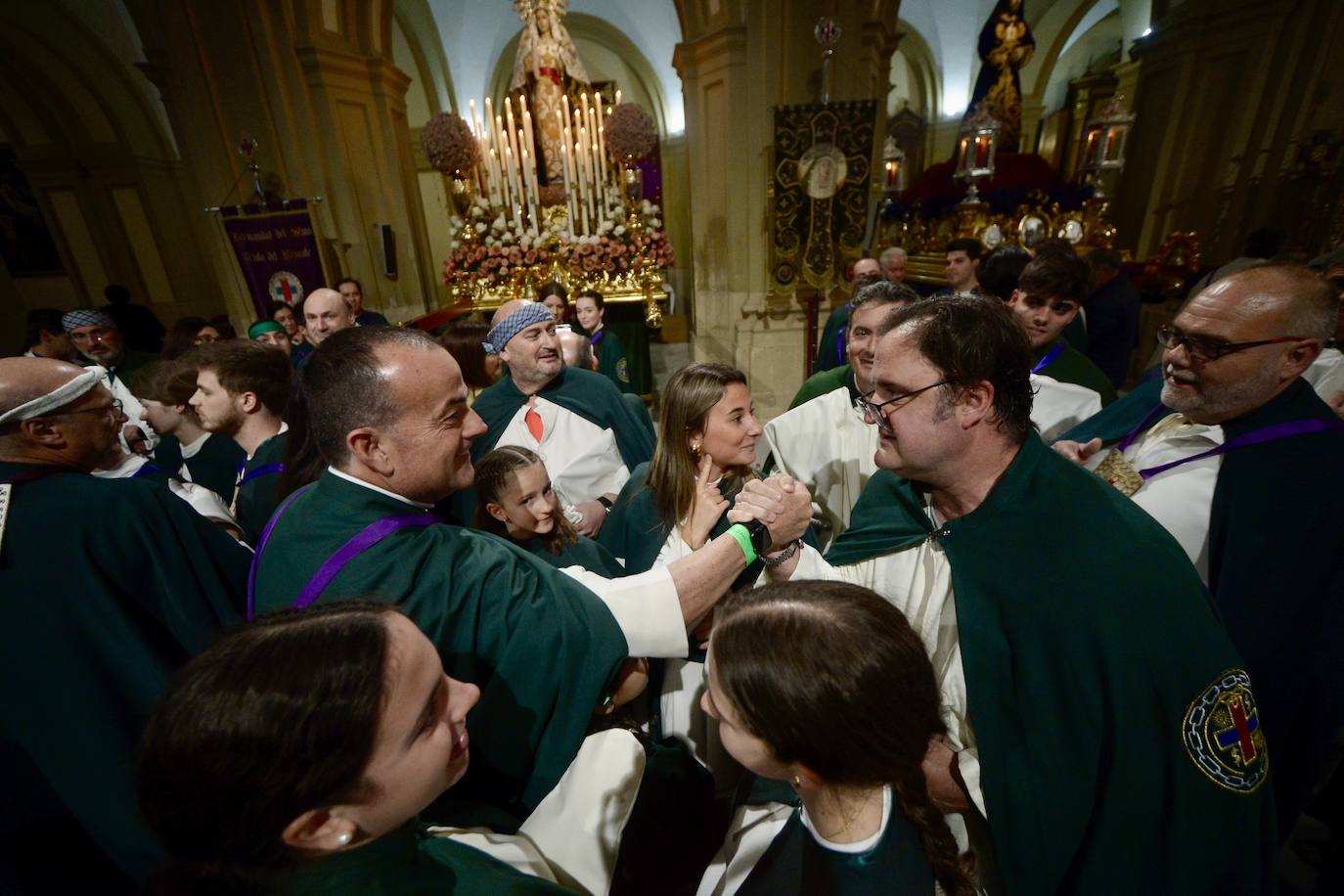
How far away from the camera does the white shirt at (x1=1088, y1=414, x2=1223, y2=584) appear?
186cm

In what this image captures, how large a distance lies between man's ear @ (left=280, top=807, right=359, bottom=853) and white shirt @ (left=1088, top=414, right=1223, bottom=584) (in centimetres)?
241

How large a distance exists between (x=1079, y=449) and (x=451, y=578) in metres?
2.60

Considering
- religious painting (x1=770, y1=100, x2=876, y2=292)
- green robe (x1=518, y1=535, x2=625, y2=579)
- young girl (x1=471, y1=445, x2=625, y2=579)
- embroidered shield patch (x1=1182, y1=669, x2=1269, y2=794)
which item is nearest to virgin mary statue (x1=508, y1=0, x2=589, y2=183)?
religious painting (x1=770, y1=100, x2=876, y2=292)

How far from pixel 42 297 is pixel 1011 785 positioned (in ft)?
52.9

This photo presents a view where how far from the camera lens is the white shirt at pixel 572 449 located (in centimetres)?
355

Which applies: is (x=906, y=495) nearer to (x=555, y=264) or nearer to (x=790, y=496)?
(x=790, y=496)

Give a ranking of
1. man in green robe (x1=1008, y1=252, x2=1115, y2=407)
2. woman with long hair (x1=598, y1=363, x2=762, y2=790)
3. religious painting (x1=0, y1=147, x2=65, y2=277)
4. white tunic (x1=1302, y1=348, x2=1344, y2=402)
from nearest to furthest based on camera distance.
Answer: woman with long hair (x1=598, y1=363, x2=762, y2=790)
white tunic (x1=1302, y1=348, x2=1344, y2=402)
man in green robe (x1=1008, y1=252, x2=1115, y2=407)
religious painting (x1=0, y1=147, x2=65, y2=277)

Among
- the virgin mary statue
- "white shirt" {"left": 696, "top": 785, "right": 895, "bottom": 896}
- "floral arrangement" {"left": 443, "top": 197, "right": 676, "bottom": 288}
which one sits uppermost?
the virgin mary statue

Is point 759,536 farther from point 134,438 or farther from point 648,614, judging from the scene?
point 134,438

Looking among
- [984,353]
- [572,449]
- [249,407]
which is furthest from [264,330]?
[984,353]

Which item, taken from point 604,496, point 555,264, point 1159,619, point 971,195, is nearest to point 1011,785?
point 1159,619

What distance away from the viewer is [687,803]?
172cm

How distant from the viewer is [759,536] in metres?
1.74

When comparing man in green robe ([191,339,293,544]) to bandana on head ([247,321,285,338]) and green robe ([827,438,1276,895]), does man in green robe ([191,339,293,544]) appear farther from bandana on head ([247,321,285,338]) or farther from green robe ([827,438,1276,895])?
green robe ([827,438,1276,895])
